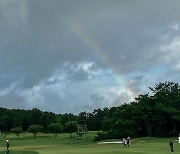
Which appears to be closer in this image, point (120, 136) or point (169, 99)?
point (120, 136)

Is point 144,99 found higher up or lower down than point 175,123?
higher up

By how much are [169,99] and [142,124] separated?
527 inches

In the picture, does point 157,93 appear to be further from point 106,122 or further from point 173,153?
point 173,153

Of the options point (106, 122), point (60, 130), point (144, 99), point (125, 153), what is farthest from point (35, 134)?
point (125, 153)

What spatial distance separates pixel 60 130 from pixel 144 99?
179 ft

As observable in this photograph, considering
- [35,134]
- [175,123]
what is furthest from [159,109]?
[35,134]

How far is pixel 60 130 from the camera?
172 m

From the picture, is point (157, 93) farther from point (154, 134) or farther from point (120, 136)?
point (120, 136)

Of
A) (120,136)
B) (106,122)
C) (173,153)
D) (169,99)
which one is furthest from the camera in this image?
(106,122)

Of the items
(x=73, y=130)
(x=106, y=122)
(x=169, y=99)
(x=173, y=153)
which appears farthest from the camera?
(x=73, y=130)

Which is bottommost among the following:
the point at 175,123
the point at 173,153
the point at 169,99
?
the point at 173,153

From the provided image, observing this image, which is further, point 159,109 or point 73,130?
point 73,130

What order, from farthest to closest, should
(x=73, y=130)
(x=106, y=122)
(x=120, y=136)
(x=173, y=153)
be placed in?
(x=73, y=130)
(x=106, y=122)
(x=120, y=136)
(x=173, y=153)

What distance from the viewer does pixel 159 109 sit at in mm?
118625
